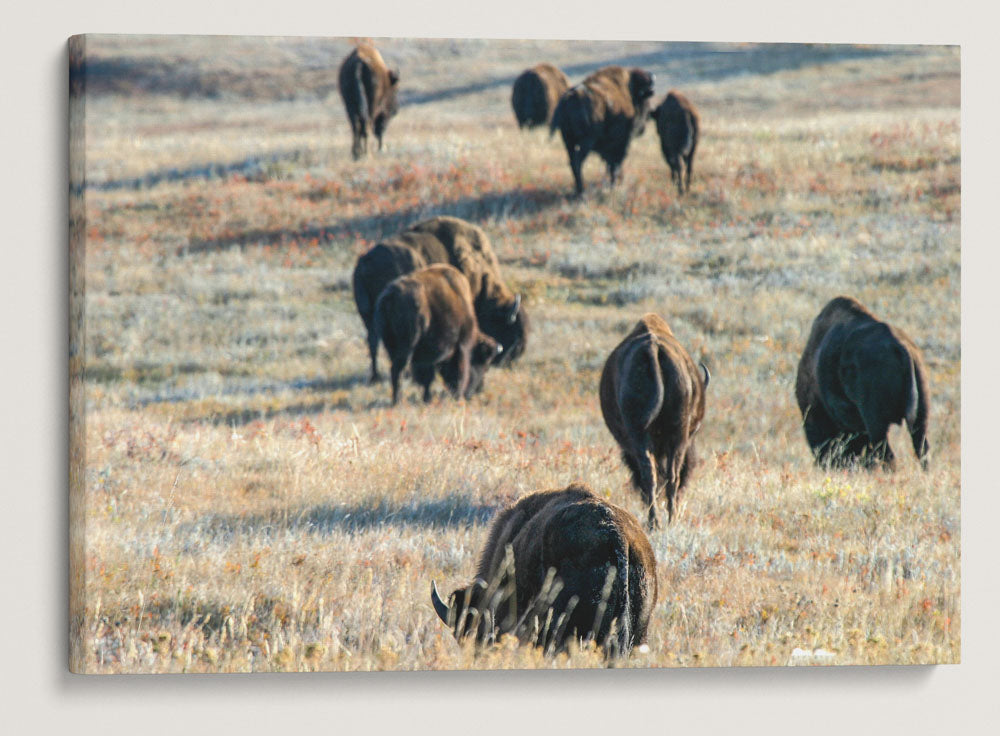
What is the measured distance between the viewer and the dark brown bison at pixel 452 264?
606 centimetres

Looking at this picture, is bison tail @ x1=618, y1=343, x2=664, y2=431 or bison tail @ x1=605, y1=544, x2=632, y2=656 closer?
bison tail @ x1=605, y1=544, x2=632, y2=656

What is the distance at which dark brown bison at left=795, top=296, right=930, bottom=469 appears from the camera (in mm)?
5895

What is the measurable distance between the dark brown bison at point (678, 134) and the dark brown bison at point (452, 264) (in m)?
0.97

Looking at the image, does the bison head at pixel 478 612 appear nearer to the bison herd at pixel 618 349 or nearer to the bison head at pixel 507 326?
the bison herd at pixel 618 349

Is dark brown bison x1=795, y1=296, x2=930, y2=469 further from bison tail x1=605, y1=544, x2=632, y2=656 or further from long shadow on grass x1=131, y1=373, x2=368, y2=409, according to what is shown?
long shadow on grass x1=131, y1=373, x2=368, y2=409

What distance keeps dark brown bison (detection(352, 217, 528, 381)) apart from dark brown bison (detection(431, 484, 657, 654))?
174cm

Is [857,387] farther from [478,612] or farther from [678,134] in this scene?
[478,612]

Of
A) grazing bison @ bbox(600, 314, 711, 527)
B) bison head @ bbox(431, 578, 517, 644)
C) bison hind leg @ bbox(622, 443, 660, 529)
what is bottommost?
bison head @ bbox(431, 578, 517, 644)

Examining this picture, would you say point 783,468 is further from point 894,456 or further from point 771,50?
point 771,50

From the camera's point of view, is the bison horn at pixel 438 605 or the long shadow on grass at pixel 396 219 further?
the long shadow on grass at pixel 396 219

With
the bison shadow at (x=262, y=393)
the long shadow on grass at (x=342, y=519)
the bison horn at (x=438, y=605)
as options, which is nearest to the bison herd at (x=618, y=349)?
the bison horn at (x=438, y=605)

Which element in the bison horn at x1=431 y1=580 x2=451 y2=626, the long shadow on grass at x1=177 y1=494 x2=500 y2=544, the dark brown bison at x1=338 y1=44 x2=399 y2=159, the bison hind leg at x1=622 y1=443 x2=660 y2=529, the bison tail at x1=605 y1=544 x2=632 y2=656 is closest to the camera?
the bison tail at x1=605 y1=544 x2=632 y2=656

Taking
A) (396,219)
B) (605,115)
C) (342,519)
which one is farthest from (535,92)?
(342,519)

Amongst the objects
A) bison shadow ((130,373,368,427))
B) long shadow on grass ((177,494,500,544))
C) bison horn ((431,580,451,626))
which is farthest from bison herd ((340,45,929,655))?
long shadow on grass ((177,494,500,544))
